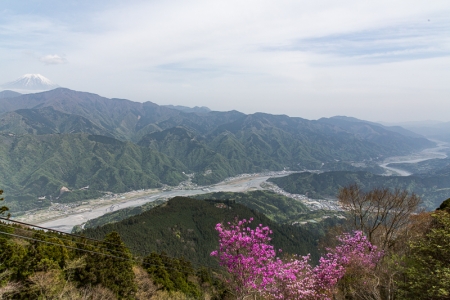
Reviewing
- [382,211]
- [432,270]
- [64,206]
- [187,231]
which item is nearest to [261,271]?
[432,270]

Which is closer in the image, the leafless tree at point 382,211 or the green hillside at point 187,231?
the leafless tree at point 382,211

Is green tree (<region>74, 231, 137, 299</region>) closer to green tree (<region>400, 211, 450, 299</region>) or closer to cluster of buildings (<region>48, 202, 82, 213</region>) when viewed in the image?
green tree (<region>400, 211, 450, 299</region>)

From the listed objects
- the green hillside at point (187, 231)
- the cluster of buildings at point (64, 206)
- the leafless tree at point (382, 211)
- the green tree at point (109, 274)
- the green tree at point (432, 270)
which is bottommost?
the cluster of buildings at point (64, 206)

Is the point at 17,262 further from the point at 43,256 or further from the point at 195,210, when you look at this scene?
the point at 195,210

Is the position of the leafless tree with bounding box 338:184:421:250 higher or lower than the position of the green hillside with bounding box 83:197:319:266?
higher

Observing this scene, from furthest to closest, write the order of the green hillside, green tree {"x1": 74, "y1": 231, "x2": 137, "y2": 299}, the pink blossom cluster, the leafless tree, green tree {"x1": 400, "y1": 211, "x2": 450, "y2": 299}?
the green hillside, the leafless tree, green tree {"x1": 74, "y1": 231, "x2": 137, "y2": 299}, the pink blossom cluster, green tree {"x1": 400, "y1": 211, "x2": 450, "y2": 299}

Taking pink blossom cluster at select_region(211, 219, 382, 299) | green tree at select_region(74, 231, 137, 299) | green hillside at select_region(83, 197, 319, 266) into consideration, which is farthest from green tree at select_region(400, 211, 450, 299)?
green hillside at select_region(83, 197, 319, 266)

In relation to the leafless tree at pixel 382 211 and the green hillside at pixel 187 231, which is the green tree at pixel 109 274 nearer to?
the leafless tree at pixel 382 211

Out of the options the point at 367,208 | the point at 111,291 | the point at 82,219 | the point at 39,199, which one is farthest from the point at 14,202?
the point at 367,208

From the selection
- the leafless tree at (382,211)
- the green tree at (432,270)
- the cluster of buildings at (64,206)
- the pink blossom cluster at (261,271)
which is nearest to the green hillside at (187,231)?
the leafless tree at (382,211)

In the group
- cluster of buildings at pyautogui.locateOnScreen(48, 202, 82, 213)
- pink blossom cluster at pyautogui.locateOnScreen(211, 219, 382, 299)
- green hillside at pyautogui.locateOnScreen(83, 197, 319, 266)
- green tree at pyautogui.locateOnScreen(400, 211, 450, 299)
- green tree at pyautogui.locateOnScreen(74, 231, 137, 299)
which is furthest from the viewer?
cluster of buildings at pyautogui.locateOnScreen(48, 202, 82, 213)

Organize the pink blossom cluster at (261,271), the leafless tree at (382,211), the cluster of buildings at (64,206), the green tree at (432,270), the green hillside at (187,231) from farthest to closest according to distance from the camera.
→ the cluster of buildings at (64,206)
the green hillside at (187,231)
the leafless tree at (382,211)
the pink blossom cluster at (261,271)
the green tree at (432,270)
